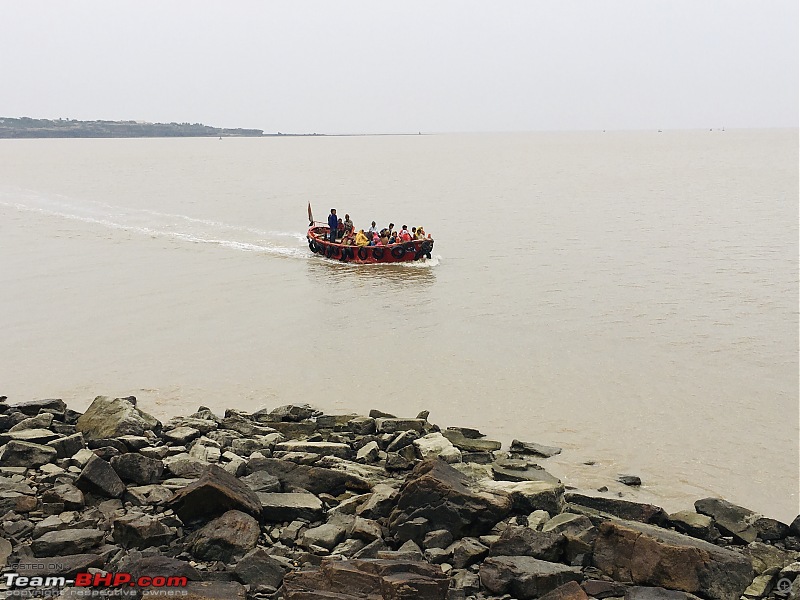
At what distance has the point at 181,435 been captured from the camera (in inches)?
405

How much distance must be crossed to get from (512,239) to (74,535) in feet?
92.6

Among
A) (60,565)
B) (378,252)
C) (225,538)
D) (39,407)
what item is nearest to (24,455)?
(39,407)

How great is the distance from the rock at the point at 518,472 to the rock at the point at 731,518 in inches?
69.1

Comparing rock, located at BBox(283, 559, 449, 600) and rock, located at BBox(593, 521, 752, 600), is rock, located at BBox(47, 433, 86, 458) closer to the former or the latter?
rock, located at BBox(283, 559, 449, 600)

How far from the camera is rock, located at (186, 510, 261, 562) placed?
711 centimetres

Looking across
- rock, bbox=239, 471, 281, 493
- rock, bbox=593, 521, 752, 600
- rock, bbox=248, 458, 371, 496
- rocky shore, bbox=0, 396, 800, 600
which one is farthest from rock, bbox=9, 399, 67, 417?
rock, bbox=593, 521, 752, 600

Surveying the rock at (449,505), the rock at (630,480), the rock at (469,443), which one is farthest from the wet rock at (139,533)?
the rock at (630,480)

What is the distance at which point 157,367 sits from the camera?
15.8m

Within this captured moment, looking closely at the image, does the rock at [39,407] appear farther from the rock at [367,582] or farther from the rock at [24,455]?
the rock at [367,582]

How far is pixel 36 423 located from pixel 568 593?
7.30 metres

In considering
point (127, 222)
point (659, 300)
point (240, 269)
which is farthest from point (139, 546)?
point (127, 222)

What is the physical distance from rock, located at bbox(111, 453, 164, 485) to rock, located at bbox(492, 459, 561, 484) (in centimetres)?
391

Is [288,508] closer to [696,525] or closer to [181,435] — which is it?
[181,435]

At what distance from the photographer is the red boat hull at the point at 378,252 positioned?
2781cm
